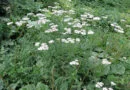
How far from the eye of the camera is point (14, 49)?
4.59m

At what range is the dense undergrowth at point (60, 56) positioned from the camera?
12.8ft

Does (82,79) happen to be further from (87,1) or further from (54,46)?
(87,1)

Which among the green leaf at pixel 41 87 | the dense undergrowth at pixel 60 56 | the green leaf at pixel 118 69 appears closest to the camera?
the green leaf at pixel 41 87

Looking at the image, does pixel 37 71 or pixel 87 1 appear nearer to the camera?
pixel 37 71

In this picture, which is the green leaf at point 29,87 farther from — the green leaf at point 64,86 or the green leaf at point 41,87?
the green leaf at point 64,86

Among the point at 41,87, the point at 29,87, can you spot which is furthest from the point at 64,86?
the point at 29,87

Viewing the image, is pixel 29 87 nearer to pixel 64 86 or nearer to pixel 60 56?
pixel 64 86

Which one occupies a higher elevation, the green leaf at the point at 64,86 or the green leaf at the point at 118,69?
the green leaf at the point at 64,86

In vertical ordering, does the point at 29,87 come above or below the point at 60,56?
below

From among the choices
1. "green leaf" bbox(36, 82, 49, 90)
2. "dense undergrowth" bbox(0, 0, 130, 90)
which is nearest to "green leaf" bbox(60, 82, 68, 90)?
"dense undergrowth" bbox(0, 0, 130, 90)

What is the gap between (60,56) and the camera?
4109 millimetres

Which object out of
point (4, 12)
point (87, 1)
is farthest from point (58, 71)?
point (87, 1)

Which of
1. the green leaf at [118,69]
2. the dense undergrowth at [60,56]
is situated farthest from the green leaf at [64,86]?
the green leaf at [118,69]

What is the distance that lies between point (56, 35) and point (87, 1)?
3995 millimetres
